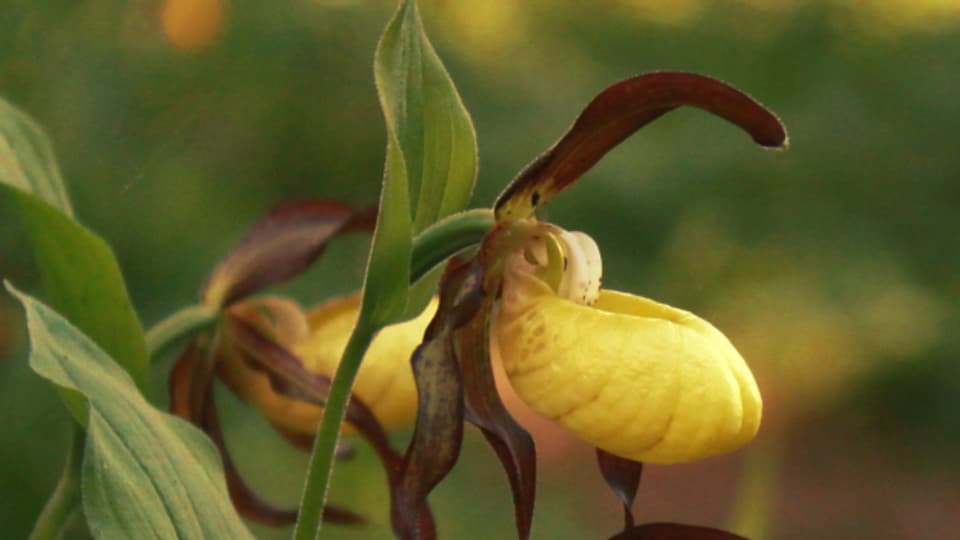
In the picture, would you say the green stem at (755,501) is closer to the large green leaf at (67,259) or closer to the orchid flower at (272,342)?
the orchid flower at (272,342)

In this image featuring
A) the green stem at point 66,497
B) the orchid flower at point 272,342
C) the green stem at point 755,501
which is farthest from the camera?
the green stem at point 755,501

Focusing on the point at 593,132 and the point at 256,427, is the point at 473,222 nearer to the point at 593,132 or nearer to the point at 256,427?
the point at 593,132

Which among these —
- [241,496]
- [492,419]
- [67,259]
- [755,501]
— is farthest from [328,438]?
[755,501]

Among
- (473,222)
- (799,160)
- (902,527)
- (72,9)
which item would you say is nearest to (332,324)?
(473,222)

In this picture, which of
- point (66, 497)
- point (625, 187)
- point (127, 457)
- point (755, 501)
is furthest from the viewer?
point (625, 187)

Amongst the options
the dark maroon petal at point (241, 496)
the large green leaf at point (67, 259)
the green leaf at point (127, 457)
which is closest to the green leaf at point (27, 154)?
the large green leaf at point (67, 259)

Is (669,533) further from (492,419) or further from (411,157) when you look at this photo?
(411,157)
